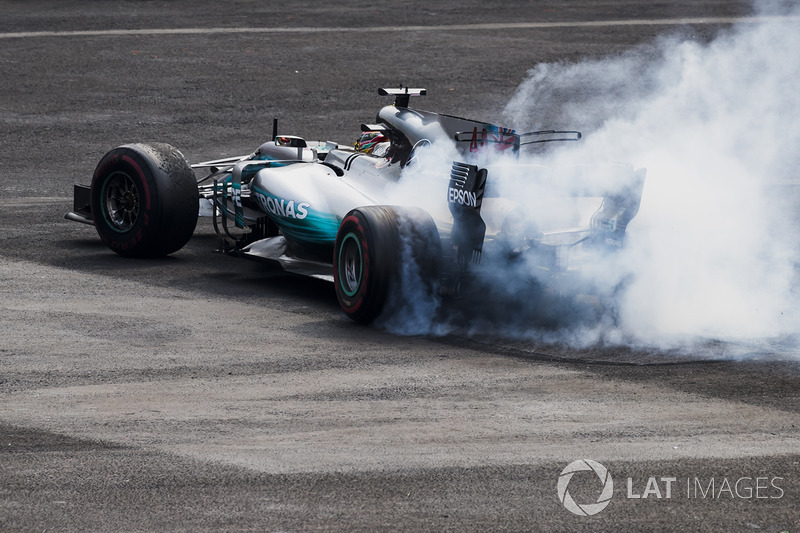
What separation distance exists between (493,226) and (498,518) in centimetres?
398

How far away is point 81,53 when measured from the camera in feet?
69.5

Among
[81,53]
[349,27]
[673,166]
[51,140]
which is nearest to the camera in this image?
[673,166]

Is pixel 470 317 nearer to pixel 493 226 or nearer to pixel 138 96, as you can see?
pixel 493 226

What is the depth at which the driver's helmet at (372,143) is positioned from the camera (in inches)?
426

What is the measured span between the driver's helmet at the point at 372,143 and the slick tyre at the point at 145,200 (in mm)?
1654

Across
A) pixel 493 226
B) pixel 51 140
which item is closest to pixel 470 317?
pixel 493 226

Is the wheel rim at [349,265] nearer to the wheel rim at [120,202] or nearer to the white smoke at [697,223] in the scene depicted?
the white smoke at [697,223]

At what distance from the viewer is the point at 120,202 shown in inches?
450

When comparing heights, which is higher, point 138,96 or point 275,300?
point 138,96

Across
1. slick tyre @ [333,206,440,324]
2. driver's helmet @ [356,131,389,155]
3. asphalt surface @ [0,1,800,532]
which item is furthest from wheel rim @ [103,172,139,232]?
slick tyre @ [333,206,440,324]

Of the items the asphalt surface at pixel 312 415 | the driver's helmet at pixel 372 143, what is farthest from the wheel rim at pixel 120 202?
the driver's helmet at pixel 372 143
